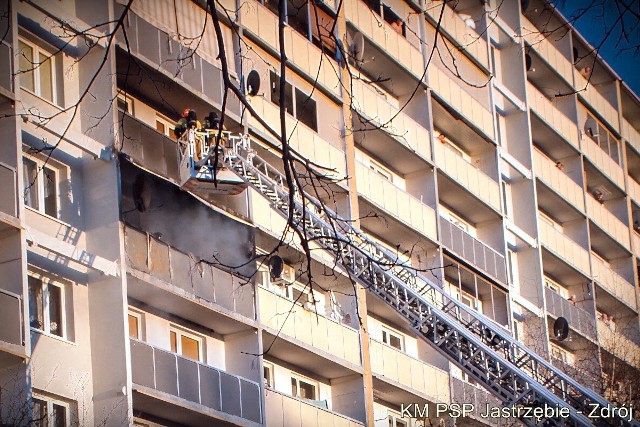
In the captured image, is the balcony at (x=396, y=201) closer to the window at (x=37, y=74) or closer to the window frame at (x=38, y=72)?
the window frame at (x=38, y=72)

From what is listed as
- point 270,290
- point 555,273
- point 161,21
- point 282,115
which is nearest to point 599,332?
point 555,273

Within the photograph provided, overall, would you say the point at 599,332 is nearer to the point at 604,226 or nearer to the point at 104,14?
the point at 604,226

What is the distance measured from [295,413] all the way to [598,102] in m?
26.8

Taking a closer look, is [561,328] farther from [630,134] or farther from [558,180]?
[630,134]

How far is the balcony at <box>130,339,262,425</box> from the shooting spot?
2575cm

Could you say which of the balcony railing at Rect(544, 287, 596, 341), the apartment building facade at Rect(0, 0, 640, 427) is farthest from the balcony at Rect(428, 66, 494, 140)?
the balcony railing at Rect(544, 287, 596, 341)

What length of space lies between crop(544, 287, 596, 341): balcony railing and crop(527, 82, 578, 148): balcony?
6.14 metres

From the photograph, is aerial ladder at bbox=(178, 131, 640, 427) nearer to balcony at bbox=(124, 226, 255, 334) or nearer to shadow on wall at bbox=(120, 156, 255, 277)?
shadow on wall at bbox=(120, 156, 255, 277)

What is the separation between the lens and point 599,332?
158 feet

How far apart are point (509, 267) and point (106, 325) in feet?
70.7

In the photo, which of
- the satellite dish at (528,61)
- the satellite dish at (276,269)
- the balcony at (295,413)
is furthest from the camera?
the satellite dish at (528,61)

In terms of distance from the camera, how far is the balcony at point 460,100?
41.6 metres

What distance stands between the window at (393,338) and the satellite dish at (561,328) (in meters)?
7.88

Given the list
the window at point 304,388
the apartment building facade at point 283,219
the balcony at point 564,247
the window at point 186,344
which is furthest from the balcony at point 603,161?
the window at point 186,344
